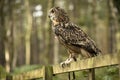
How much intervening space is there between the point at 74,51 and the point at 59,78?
31.6 inches

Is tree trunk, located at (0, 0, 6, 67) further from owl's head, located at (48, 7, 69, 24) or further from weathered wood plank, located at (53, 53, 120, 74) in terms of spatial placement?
weathered wood plank, located at (53, 53, 120, 74)

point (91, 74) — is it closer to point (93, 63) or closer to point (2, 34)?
point (93, 63)

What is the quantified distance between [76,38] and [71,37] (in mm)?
112

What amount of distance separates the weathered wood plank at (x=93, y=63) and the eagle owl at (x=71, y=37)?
0.73 feet

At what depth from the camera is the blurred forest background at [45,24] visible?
21.0m

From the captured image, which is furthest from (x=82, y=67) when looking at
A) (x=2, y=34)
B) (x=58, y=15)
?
(x=2, y=34)

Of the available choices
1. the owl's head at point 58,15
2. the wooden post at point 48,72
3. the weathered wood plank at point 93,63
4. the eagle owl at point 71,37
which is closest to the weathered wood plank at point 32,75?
the wooden post at point 48,72

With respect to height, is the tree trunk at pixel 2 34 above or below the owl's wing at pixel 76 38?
above

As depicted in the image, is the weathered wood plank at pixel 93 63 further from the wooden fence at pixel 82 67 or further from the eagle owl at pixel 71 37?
the eagle owl at pixel 71 37

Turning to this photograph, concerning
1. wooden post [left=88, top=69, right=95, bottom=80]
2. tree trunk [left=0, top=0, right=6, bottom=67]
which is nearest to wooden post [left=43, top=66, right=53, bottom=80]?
wooden post [left=88, top=69, right=95, bottom=80]

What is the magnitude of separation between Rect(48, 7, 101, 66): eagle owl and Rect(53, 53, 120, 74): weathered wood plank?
0.73ft

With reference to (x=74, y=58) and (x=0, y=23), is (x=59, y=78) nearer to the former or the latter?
(x=74, y=58)

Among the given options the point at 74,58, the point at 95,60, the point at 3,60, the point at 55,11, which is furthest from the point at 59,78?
the point at 3,60

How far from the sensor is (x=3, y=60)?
21.6 m
